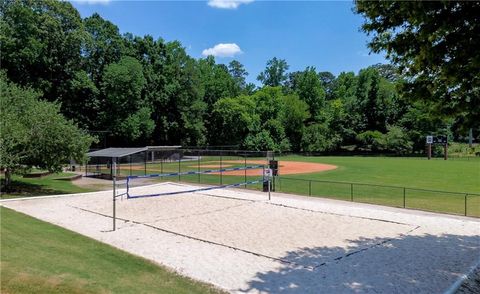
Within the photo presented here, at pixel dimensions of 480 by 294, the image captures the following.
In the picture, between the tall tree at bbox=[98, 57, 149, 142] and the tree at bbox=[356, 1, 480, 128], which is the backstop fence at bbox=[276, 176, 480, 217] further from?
the tall tree at bbox=[98, 57, 149, 142]

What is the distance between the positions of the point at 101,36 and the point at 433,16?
65.9 metres

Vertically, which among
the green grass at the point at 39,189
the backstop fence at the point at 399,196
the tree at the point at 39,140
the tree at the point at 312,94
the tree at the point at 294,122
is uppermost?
the tree at the point at 312,94

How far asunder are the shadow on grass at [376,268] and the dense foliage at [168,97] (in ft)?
125

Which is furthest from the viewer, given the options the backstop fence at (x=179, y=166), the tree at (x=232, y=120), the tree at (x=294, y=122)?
Result: the tree at (x=294, y=122)

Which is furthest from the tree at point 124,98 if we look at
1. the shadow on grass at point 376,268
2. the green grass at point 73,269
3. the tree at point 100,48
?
the shadow on grass at point 376,268

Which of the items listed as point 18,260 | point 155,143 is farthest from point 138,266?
point 155,143

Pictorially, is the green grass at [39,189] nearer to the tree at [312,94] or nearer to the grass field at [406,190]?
the grass field at [406,190]

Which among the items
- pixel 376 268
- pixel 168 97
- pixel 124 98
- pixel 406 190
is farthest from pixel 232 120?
pixel 376 268

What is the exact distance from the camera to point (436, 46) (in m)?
7.64

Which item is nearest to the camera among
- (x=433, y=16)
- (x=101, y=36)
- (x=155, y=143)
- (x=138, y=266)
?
(x=433, y=16)

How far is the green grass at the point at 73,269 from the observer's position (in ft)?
23.7

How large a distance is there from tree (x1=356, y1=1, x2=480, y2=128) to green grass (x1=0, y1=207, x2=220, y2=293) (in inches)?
265

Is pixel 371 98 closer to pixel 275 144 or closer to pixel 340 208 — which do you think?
pixel 275 144

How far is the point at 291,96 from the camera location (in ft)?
279
